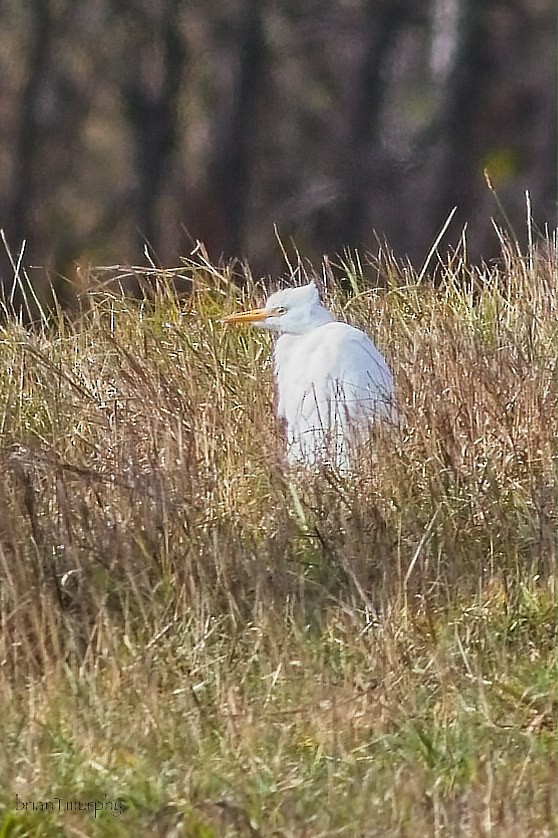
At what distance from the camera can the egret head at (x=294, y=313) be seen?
4.11 m

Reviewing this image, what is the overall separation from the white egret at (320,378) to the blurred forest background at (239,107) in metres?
8.74

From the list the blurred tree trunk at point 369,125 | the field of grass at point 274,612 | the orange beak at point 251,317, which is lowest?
the field of grass at point 274,612

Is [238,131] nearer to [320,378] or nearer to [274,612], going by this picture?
[320,378]

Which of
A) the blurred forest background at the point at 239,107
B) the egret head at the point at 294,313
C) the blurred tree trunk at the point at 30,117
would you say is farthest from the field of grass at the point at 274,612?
the blurred tree trunk at the point at 30,117

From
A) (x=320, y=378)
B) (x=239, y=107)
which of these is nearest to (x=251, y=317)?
(x=320, y=378)

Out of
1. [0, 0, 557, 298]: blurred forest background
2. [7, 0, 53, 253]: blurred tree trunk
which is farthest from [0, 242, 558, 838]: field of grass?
[7, 0, 53, 253]: blurred tree trunk

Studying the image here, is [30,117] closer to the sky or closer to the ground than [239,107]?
closer to the sky

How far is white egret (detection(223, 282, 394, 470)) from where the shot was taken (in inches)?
133

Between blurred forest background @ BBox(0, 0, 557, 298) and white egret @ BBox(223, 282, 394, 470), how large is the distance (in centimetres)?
874

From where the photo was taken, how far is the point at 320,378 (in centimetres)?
377

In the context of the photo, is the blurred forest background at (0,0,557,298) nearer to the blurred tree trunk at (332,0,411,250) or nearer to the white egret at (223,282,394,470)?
the blurred tree trunk at (332,0,411,250)

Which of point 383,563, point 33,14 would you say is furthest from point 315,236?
point 383,563

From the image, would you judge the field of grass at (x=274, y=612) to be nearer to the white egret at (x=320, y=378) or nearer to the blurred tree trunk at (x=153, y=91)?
the white egret at (x=320, y=378)

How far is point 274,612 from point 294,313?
1.47 m
